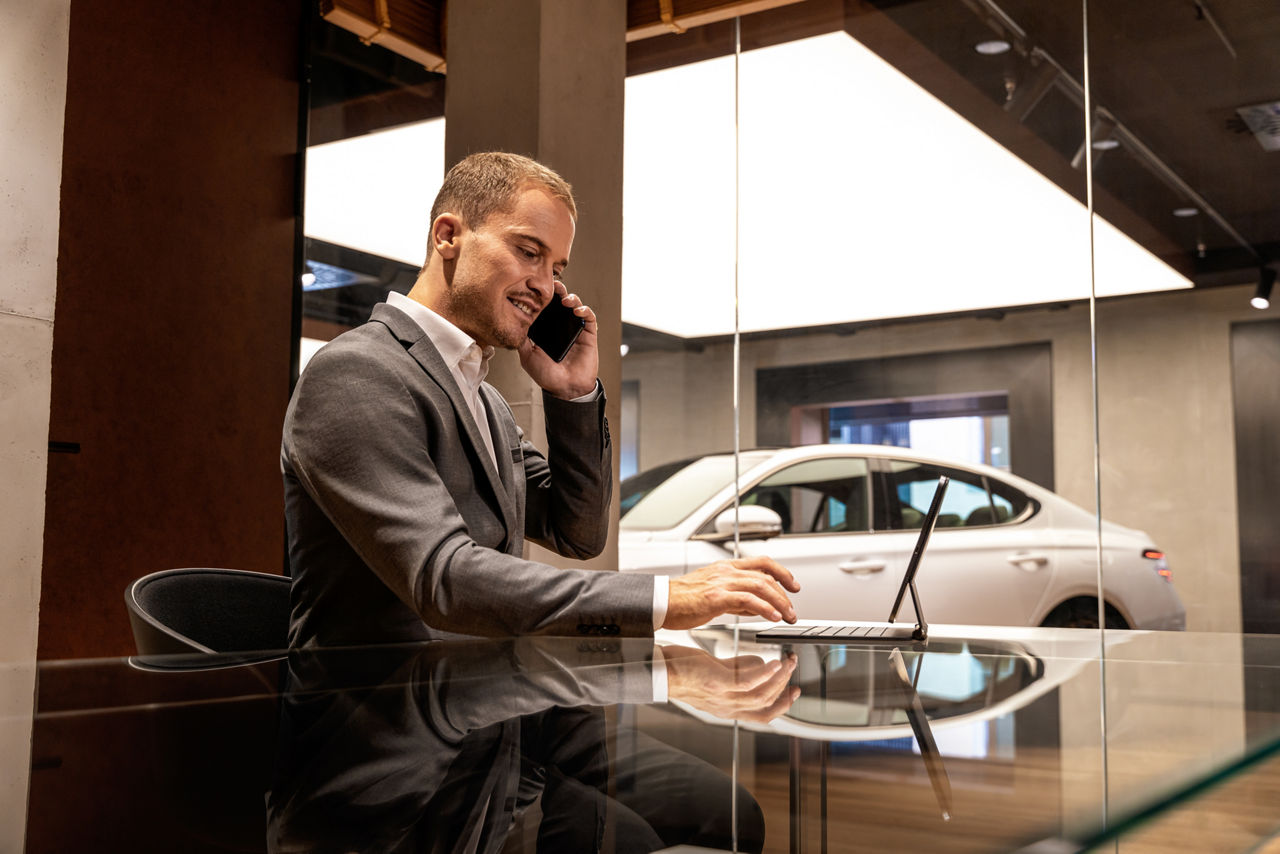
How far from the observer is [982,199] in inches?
152

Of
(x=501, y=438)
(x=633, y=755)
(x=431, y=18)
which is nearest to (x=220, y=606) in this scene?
(x=501, y=438)

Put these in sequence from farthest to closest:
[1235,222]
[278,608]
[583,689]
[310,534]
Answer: [1235,222], [278,608], [310,534], [583,689]

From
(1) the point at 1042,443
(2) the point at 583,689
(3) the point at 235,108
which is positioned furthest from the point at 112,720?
(3) the point at 235,108

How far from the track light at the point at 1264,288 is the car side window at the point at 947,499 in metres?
0.98

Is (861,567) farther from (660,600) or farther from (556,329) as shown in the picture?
A: (660,600)

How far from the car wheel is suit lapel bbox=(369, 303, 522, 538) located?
2643 millimetres

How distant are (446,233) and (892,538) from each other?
8.84 ft

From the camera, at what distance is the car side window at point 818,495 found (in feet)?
13.2

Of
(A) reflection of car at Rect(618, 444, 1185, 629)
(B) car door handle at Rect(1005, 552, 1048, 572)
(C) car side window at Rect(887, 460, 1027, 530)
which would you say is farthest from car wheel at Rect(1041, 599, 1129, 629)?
(C) car side window at Rect(887, 460, 1027, 530)

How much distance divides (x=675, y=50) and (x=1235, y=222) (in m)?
2.29

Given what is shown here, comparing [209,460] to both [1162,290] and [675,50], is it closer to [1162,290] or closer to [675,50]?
[675,50]

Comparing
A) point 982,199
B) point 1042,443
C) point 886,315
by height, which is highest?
point 982,199

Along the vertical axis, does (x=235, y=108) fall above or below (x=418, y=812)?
above

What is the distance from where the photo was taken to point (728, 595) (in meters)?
1.21
